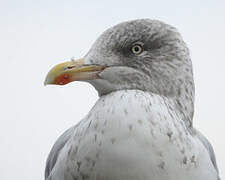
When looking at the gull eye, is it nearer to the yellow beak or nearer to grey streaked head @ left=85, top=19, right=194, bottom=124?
grey streaked head @ left=85, top=19, right=194, bottom=124

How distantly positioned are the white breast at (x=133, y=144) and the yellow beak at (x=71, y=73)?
0.33 feet

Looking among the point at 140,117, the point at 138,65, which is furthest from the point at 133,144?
the point at 138,65

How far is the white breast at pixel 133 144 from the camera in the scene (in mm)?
953

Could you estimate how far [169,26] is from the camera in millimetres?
1196

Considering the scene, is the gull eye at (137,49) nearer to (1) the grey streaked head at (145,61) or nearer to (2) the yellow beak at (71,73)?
(1) the grey streaked head at (145,61)

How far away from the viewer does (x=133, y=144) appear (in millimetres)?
956

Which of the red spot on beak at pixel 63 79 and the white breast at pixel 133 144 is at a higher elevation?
the red spot on beak at pixel 63 79

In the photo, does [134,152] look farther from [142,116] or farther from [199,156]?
[199,156]

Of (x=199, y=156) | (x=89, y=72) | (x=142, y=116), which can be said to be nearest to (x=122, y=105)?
(x=142, y=116)

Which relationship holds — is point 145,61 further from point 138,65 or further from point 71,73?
point 71,73

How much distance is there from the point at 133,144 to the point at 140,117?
0.08 meters

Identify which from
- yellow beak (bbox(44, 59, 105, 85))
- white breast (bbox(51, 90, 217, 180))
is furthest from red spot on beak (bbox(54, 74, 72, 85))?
white breast (bbox(51, 90, 217, 180))

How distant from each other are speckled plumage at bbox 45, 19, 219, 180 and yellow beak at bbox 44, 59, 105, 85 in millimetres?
21

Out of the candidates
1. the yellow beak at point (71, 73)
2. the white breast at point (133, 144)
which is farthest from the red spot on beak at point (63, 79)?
the white breast at point (133, 144)
